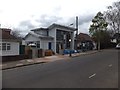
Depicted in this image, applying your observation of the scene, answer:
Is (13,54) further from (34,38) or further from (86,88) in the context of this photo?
(86,88)

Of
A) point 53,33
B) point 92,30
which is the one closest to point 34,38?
point 53,33

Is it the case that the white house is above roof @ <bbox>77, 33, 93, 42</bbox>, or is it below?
below

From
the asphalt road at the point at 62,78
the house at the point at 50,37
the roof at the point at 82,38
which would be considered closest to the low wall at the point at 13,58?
the asphalt road at the point at 62,78

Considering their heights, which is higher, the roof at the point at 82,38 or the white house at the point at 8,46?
the roof at the point at 82,38

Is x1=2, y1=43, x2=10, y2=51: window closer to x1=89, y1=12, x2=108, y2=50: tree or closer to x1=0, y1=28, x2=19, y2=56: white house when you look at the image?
x1=0, y1=28, x2=19, y2=56: white house

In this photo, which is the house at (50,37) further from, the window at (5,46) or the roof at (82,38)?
the window at (5,46)

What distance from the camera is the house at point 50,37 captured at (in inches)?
2122

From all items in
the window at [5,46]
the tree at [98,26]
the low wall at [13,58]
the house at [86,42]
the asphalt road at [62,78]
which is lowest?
the asphalt road at [62,78]

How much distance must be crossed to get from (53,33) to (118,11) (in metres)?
26.3

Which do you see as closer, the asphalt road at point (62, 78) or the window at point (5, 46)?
the asphalt road at point (62, 78)

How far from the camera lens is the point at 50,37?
5572 centimetres

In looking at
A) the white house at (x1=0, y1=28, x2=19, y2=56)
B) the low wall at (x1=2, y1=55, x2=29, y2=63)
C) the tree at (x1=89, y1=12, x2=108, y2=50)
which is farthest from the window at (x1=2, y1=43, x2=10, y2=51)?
the tree at (x1=89, y1=12, x2=108, y2=50)

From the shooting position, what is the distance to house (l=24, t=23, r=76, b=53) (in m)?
53.9

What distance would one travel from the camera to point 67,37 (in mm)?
63344
